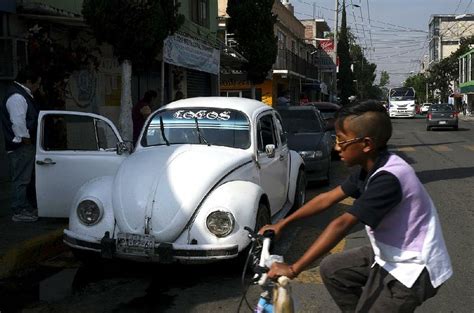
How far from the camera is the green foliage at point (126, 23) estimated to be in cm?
988

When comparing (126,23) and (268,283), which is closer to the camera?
(268,283)

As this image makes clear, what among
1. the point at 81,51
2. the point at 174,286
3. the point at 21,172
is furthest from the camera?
the point at 81,51

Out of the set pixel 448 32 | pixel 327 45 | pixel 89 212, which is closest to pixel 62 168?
pixel 89 212

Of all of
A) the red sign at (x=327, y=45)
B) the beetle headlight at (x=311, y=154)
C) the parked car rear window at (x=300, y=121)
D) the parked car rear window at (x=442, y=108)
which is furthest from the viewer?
the red sign at (x=327, y=45)

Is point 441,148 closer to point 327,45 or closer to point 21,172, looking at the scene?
point 21,172

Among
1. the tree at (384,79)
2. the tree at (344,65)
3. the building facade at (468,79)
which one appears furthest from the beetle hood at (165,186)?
the tree at (384,79)

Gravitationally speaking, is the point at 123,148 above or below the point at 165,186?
above

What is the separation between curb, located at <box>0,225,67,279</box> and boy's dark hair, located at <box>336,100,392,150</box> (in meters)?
4.37

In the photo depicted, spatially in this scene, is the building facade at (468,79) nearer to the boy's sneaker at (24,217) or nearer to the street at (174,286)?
the street at (174,286)

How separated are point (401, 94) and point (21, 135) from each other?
50.5m

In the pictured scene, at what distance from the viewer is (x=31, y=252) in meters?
6.26

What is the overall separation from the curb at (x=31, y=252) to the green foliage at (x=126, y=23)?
13.7 ft

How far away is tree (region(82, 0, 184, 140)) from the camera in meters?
9.90

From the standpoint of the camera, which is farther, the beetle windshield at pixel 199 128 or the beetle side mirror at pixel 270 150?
the beetle side mirror at pixel 270 150
